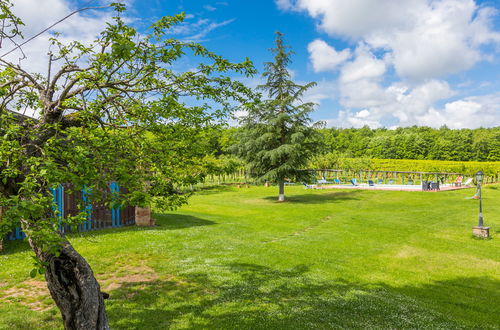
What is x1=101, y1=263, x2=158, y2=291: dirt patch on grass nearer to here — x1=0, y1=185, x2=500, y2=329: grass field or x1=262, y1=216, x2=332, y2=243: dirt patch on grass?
x1=0, y1=185, x2=500, y2=329: grass field

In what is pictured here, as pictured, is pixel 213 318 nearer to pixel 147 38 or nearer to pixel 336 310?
pixel 336 310

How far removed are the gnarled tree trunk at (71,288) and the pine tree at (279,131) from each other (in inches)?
819

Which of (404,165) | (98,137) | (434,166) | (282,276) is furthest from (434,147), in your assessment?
(98,137)

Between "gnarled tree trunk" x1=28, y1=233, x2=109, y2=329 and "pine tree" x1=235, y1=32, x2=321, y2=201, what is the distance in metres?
20.8

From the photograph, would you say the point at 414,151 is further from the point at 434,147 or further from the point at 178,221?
the point at 178,221

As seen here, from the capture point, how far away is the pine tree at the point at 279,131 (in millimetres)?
25391

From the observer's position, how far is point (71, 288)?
177 inches

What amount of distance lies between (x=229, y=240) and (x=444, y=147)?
68.9 meters

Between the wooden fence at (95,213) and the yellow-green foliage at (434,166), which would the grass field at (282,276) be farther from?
the yellow-green foliage at (434,166)

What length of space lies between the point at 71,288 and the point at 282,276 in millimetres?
5384

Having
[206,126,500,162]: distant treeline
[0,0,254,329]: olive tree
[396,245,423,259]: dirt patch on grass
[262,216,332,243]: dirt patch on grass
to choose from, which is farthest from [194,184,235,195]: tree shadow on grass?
[206,126,500,162]: distant treeline

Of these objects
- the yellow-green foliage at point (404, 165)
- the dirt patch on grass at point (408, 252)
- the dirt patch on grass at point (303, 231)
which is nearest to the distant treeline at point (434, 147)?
the yellow-green foliage at point (404, 165)

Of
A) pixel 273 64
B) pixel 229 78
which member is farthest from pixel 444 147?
pixel 229 78

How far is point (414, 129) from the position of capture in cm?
9131
